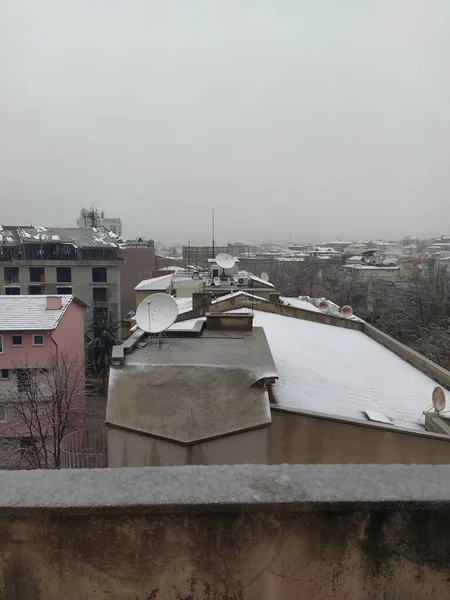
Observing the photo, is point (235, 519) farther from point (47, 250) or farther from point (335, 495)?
point (47, 250)

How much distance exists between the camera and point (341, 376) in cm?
1094

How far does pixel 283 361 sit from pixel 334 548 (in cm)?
881

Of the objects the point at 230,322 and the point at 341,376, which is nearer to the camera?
the point at 341,376

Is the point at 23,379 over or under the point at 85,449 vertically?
over

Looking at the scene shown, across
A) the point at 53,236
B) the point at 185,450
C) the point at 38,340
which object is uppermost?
the point at 53,236

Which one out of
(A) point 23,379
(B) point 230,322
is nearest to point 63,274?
(A) point 23,379

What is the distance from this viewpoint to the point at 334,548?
2186 mm

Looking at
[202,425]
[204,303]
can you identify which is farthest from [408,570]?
[204,303]

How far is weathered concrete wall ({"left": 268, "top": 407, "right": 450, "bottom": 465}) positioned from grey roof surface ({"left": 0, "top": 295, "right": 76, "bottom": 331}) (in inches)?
669

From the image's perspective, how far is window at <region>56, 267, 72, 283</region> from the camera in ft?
129

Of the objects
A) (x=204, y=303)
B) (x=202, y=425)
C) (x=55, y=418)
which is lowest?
(x=55, y=418)

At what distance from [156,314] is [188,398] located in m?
2.97

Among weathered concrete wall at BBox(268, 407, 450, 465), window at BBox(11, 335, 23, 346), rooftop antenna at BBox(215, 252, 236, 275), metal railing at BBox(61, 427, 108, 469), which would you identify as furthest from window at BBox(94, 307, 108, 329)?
weathered concrete wall at BBox(268, 407, 450, 465)

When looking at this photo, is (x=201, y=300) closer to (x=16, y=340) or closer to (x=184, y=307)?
(x=184, y=307)
